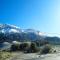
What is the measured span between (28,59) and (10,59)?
3339mm

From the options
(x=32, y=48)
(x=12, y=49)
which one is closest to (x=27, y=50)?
(x=32, y=48)

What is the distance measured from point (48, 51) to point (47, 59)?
582 inches

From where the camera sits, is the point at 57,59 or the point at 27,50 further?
the point at 27,50

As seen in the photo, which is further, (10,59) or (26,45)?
(26,45)

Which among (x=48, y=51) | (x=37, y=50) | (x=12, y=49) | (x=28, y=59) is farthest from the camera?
(x=12, y=49)

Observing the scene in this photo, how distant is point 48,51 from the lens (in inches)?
2039

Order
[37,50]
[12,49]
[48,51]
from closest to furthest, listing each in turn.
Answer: [48,51] < [37,50] < [12,49]

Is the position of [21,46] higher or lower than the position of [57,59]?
higher

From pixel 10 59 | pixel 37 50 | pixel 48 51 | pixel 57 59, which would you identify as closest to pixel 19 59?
pixel 10 59

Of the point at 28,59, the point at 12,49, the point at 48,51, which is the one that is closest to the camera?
the point at 28,59

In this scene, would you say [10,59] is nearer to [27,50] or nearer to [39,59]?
[39,59]

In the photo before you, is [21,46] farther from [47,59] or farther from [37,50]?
[47,59]

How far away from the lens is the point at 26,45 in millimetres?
61875

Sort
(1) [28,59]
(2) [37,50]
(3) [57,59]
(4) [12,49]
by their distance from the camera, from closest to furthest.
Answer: (3) [57,59] < (1) [28,59] < (2) [37,50] < (4) [12,49]
